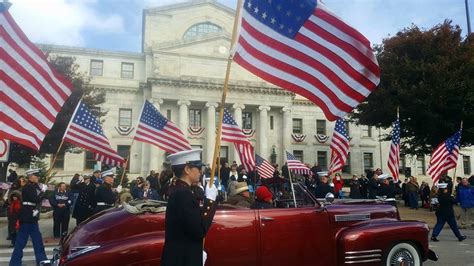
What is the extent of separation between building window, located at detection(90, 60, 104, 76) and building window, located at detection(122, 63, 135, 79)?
6.92 ft

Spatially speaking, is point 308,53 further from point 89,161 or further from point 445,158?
point 89,161

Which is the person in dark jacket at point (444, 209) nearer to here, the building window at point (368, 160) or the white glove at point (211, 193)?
the white glove at point (211, 193)

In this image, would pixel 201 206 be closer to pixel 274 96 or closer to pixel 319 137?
pixel 274 96

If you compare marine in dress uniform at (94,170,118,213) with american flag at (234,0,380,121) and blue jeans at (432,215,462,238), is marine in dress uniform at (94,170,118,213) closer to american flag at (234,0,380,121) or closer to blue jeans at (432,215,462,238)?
american flag at (234,0,380,121)

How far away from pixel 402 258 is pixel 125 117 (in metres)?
39.3

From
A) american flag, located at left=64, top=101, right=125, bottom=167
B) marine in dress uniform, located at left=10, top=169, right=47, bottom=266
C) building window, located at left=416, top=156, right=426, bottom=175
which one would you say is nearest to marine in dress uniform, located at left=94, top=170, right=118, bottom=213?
american flag, located at left=64, top=101, right=125, bottom=167

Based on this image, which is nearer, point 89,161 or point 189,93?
point 89,161

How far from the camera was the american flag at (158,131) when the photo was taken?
539 inches

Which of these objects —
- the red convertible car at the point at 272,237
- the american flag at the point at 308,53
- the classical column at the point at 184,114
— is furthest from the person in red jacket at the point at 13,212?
the classical column at the point at 184,114

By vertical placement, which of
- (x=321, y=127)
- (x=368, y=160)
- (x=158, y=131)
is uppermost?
(x=321, y=127)

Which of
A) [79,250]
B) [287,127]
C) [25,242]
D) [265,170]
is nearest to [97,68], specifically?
[287,127]

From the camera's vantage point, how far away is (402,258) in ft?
21.4

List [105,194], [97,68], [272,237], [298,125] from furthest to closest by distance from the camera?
1. [298,125]
2. [97,68]
3. [105,194]
4. [272,237]

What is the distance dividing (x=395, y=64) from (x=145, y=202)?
85.2 ft
